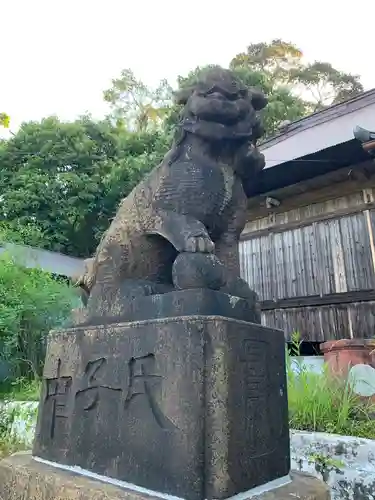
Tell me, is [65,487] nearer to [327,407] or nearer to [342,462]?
[342,462]

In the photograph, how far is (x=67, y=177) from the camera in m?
15.2

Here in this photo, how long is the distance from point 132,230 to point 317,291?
5508mm

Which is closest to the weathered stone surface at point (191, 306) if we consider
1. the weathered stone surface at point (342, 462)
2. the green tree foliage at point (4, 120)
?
the weathered stone surface at point (342, 462)

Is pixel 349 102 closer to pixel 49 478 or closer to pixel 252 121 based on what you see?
pixel 252 121

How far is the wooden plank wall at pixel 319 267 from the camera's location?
667 cm

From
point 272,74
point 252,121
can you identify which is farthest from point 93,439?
point 272,74

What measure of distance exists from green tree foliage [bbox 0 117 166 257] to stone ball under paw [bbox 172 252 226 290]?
12966 millimetres

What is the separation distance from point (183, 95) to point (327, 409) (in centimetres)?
244

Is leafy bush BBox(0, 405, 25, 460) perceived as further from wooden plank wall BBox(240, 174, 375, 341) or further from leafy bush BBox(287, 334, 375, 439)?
wooden plank wall BBox(240, 174, 375, 341)

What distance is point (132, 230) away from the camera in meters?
2.30

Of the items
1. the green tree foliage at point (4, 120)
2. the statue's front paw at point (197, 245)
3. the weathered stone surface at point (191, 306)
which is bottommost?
the weathered stone surface at point (191, 306)

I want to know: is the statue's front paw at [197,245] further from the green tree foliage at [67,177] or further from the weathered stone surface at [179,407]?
the green tree foliage at [67,177]

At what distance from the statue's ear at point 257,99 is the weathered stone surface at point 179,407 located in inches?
49.9

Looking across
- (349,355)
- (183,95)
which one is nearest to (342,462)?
(349,355)
